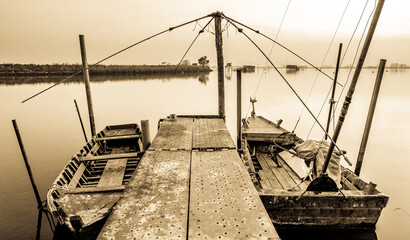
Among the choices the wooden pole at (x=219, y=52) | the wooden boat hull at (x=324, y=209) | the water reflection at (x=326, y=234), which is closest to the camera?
the wooden boat hull at (x=324, y=209)

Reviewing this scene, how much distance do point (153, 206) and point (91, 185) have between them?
497cm

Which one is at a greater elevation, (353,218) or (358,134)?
(353,218)

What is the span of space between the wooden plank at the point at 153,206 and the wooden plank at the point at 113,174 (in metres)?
3.04

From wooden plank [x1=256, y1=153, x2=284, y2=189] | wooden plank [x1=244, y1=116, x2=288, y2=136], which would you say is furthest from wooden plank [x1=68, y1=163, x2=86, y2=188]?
wooden plank [x1=244, y1=116, x2=288, y2=136]

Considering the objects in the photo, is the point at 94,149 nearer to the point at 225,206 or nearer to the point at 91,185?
the point at 91,185

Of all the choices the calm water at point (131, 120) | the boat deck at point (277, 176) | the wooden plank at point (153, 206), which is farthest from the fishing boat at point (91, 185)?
the boat deck at point (277, 176)

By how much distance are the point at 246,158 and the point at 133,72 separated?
305ft

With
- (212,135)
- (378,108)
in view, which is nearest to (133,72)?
(378,108)

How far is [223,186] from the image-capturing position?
4047mm

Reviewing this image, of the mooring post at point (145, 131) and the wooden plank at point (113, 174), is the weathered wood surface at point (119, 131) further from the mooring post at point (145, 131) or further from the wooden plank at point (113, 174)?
the mooring post at point (145, 131)

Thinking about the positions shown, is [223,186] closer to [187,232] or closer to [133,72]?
[187,232]

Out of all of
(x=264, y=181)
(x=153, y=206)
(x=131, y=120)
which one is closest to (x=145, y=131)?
(x=153, y=206)

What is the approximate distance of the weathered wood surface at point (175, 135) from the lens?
20.6 feet

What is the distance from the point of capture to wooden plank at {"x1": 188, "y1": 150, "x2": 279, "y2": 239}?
2.91 meters
